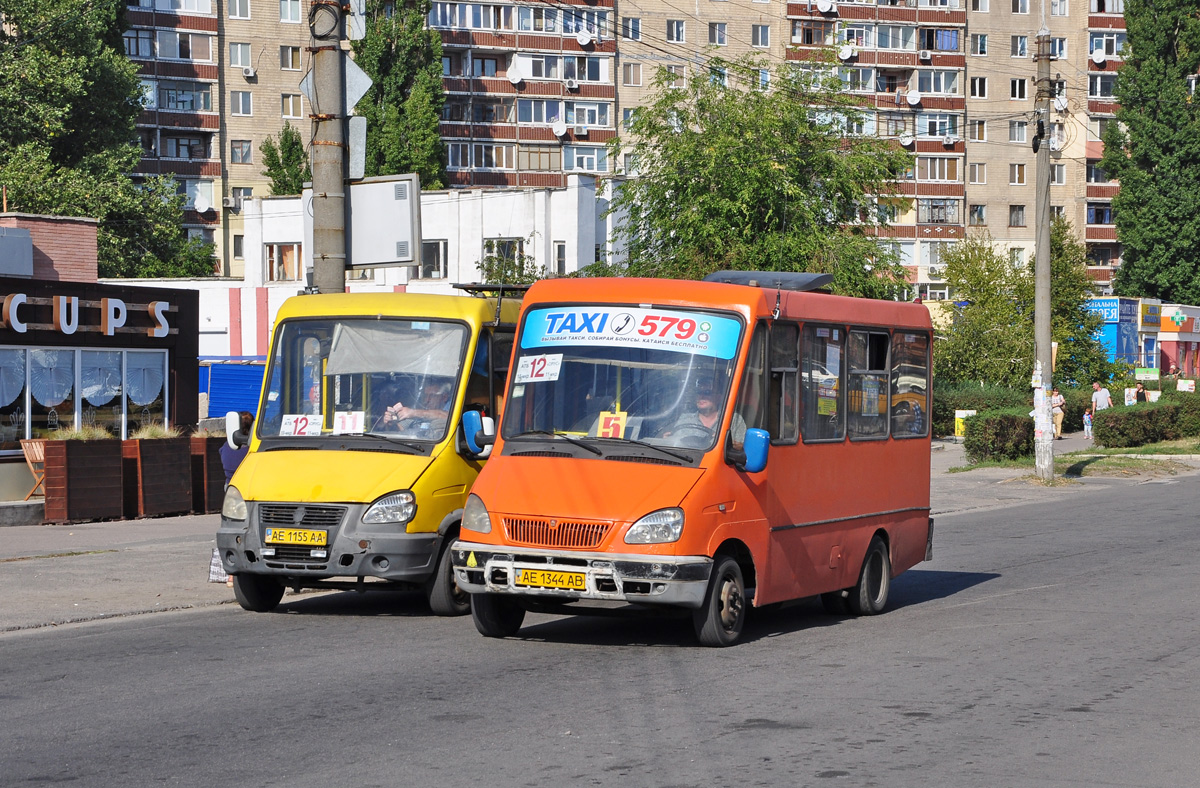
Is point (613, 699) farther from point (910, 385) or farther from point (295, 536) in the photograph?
point (910, 385)

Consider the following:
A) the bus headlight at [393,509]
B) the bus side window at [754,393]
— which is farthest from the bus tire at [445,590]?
the bus side window at [754,393]

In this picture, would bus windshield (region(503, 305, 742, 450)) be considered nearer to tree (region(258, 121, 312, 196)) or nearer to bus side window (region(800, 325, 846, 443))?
bus side window (region(800, 325, 846, 443))

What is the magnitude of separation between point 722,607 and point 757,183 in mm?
28826

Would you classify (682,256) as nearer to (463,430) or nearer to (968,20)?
(463,430)

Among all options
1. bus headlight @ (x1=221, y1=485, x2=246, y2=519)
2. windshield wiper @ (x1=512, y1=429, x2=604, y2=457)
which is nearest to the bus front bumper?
windshield wiper @ (x1=512, y1=429, x2=604, y2=457)

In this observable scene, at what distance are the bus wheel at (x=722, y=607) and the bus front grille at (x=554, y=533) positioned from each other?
0.82m

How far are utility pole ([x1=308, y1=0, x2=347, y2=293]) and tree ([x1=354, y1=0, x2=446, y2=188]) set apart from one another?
59.4m

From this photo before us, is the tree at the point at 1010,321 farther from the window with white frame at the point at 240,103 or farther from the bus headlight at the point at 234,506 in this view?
the window with white frame at the point at 240,103

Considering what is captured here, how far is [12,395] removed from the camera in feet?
78.1

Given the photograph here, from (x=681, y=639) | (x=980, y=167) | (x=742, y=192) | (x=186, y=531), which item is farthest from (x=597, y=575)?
(x=980, y=167)

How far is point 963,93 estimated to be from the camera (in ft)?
328

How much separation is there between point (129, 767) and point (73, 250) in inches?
984

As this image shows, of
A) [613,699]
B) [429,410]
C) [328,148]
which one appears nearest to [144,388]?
[328,148]

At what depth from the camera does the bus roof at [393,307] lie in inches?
509
